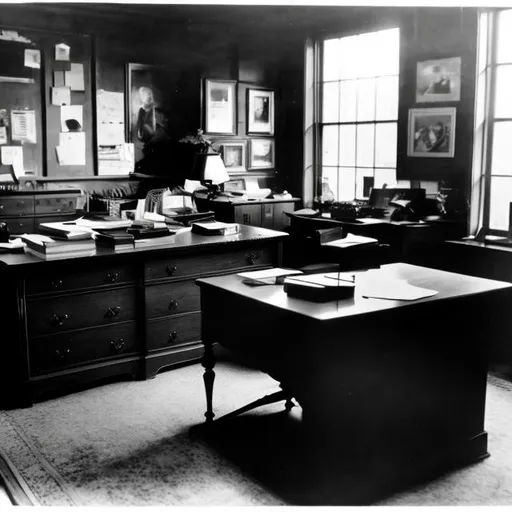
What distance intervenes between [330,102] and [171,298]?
389cm

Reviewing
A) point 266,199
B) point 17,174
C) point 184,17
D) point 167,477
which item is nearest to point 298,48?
point 184,17

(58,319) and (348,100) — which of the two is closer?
(58,319)

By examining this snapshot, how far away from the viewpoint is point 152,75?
7156 mm

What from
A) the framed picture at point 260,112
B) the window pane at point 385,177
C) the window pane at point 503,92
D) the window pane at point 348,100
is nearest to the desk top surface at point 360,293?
the window pane at point 503,92

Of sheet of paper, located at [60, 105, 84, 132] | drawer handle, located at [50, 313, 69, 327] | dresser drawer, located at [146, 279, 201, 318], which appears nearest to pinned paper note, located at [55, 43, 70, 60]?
sheet of paper, located at [60, 105, 84, 132]

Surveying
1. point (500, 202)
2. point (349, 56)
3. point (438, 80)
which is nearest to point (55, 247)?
point (500, 202)

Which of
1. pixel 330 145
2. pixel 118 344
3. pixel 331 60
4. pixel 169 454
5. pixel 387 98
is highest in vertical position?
pixel 331 60

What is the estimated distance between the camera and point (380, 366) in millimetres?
2854

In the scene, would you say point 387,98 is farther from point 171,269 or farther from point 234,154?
point 171,269

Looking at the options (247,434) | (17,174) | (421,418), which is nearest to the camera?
(421,418)

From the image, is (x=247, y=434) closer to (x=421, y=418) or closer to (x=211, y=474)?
(x=211, y=474)

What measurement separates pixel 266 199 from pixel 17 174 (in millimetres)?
2464

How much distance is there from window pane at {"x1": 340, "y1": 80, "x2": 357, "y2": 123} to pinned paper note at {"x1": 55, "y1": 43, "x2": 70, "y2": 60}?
9.34 ft

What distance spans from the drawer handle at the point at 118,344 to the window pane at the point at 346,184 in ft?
12.1
